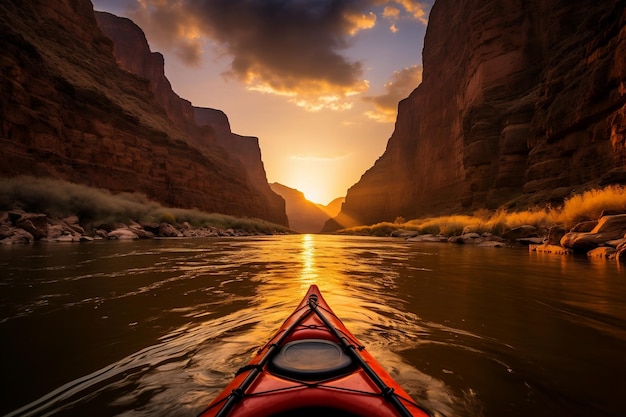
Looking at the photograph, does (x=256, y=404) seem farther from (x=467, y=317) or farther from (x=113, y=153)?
(x=113, y=153)

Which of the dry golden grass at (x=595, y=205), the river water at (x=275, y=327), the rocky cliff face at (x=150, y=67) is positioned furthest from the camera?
the rocky cliff face at (x=150, y=67)

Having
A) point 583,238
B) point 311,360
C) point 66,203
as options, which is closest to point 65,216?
point 66,203

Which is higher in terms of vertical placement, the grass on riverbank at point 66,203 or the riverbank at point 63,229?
the grass on riverbank at point 66,203

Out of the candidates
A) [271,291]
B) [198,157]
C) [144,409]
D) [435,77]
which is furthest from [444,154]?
[144,409]

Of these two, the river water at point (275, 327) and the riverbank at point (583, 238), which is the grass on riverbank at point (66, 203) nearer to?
the river water at point (275, 327)

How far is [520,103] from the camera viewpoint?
23.1 metres

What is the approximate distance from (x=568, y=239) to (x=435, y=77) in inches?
1804

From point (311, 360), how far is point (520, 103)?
28.4 meters

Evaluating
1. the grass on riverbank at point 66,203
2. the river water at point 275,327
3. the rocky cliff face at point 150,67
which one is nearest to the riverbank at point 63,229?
the grass on riverbank at point 66,203

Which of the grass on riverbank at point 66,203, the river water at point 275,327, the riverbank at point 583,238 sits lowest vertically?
the river water at point 275,327

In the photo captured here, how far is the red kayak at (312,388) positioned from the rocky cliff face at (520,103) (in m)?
13.8

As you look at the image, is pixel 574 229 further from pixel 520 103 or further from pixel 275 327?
pixel 520 103

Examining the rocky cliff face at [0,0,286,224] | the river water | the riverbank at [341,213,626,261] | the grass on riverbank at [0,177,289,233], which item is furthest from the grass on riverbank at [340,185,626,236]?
the rocky cliff face at [0,0,286,224]

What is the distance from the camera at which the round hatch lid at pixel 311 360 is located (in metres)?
1.31
